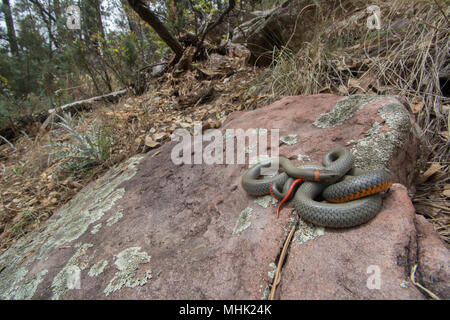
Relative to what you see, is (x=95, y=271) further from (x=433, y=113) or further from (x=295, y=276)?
(x=433, y=113)

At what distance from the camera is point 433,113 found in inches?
110

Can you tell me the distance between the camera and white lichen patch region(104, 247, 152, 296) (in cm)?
164

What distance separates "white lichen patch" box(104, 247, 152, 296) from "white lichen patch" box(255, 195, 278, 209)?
999 mm

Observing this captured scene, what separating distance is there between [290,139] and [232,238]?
4.62ft

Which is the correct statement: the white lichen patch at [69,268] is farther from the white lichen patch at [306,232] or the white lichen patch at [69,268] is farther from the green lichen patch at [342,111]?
the green lichen patch at [342,111]

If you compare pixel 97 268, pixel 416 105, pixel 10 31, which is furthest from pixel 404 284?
pixel 10 31

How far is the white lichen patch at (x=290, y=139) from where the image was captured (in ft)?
8.53

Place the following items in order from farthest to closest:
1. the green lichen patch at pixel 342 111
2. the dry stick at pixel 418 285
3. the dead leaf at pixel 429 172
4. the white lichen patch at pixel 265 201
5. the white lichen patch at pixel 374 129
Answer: the green lichen patch at pixel 342 111, the dead leaf at pixel 429 172, the white lichen patch at pixel 374 129, the white lichen patch at pixel 265 201, the dry stick at pixel 418 285

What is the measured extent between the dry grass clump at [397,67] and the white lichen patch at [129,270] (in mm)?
2409

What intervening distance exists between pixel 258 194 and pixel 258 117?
1629 mm

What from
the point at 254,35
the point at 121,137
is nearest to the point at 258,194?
the point at 121,137

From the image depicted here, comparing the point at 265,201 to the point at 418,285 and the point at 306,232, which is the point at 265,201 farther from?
the point at 418,285

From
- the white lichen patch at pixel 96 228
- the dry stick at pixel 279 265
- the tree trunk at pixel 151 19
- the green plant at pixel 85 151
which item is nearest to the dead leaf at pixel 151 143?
the green plant at pixel 85 151

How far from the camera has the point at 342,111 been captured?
263 cm
